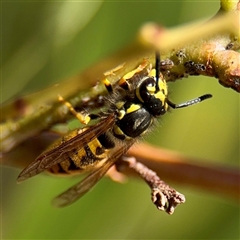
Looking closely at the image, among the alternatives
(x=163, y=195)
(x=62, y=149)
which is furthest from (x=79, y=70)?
(x=163, y=195)

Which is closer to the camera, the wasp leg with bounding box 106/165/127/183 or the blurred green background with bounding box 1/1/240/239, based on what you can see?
the wasp leg with bounding box 106/165/127/183

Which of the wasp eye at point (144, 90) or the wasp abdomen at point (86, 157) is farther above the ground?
the wasp eye at point (144, 90)

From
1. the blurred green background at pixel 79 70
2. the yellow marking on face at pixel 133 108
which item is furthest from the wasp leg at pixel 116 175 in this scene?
the blurred green background at pixel 79 70

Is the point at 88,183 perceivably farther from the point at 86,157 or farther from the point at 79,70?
the point at 79,70

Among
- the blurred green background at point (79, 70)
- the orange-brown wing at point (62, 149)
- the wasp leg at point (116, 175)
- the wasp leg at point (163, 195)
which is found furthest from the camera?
the blurred green background at point (79, 70)

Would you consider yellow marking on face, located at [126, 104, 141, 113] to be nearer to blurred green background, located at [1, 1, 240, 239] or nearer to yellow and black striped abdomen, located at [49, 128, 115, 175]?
yellow and black striped abdomen, located at [49, 128, 115, 175]

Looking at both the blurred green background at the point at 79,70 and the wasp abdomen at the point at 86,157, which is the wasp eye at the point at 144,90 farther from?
the blurred green background at the point at 79,70

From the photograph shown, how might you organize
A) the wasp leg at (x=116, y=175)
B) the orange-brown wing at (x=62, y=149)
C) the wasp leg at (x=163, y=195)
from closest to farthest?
the wasp leg at (x=163, y=195)
the orange-brown wing at (x=62, y=149)
the wasp leg at (x=116, y=175)

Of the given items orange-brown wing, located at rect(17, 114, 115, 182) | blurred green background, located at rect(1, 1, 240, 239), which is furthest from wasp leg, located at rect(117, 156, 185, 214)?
blurred green background, located at rect(1, 1, 240, 239)
